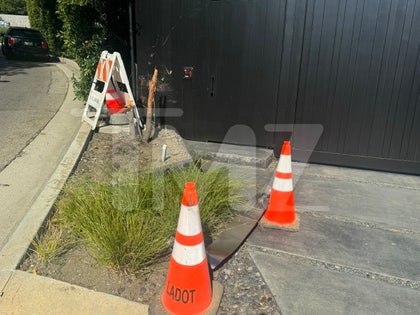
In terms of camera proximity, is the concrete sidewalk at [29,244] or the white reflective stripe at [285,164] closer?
the concrete sidewalk at [29,244]

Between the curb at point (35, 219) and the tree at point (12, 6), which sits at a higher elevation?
the tree at point (12, 6)

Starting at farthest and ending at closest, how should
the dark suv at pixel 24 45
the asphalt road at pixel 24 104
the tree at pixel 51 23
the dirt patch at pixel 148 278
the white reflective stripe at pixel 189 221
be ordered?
the tree at pixel 51 23
the dark suv at pixel 24 45
the asphalt road at pixel 24 104
the dirt patch at pixel 148 278
the white reflective stripe at pixel 189 221

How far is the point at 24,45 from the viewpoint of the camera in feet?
58.1

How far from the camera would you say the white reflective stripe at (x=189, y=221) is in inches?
89.0

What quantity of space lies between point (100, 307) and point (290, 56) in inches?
150

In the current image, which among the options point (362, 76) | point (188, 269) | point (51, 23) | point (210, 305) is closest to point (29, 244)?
point (188, 269)

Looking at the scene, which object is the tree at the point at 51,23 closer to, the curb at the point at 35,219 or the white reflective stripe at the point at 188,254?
the curb at the point at 35,219

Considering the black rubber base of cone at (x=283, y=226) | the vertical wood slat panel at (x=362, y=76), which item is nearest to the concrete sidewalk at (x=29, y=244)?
the black rubber base of cone at (x=283, y=226)

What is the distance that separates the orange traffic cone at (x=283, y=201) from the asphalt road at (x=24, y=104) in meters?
3.09

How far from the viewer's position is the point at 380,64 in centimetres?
464

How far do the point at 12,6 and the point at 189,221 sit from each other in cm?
6237

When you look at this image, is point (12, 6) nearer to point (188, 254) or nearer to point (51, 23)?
point (51, 23)

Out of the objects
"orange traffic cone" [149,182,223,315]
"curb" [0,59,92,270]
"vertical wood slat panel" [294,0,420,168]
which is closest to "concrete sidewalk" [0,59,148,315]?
"curb" [0,59,92,270]

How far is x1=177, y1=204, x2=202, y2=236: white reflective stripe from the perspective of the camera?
2260 millimetres
